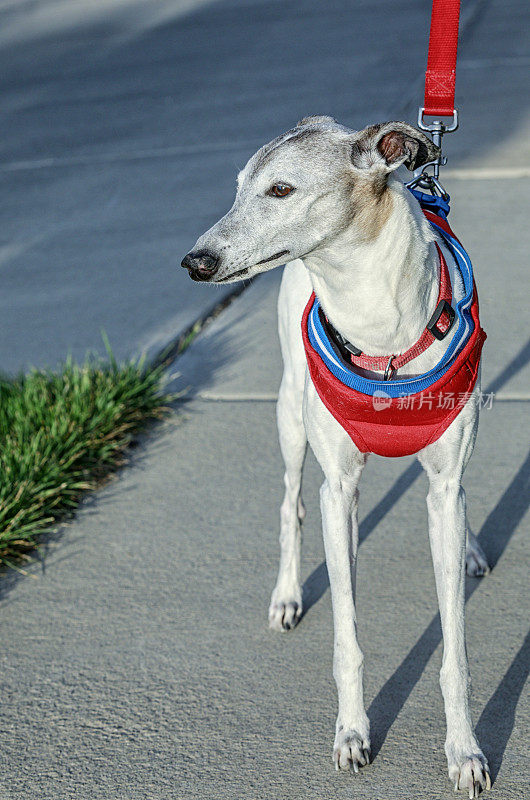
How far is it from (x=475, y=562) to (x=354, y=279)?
1.39 m

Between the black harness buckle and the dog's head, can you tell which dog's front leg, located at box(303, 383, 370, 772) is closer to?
the black harness buckle

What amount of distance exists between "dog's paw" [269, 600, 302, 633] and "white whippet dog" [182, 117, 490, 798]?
52cm

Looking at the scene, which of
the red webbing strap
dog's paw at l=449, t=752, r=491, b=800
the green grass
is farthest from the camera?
the green grass

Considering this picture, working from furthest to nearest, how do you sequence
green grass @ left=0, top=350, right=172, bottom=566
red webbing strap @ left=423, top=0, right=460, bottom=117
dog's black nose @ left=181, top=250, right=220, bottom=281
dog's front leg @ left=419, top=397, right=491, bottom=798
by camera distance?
1. green grass @ left=0, top=350, right=172, bottom=566
2. red webbing strap @ left=423, top=0, right=460, bottom=117
3. dog's front leg @ left=419, top=397, right=491, bottom=798
4. dog's black nose @ left=181, top=250, right=220, bottom=281

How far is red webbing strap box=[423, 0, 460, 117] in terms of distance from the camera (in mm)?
3145

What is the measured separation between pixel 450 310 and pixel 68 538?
1958 mm

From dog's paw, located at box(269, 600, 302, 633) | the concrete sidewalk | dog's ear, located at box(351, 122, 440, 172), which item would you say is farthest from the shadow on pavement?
dog's ear, located at box(351, 122, 440, 172)

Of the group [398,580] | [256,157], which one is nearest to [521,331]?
[398,580]

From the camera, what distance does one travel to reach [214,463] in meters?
4.34

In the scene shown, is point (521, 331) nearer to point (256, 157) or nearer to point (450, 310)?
point (450, 310)

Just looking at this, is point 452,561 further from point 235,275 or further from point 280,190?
point 280,190

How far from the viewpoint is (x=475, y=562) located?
3.46 metres

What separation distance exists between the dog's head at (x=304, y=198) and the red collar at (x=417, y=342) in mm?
339

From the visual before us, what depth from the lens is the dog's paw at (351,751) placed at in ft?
8.91
